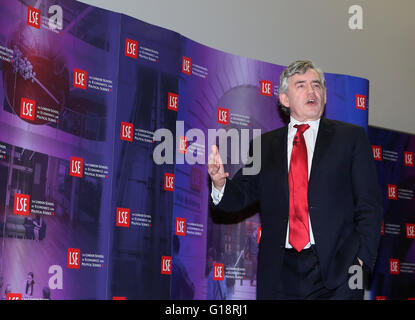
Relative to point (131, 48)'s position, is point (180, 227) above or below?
below

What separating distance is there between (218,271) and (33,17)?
2159 mm

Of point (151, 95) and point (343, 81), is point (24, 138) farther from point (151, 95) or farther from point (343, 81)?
point (343, 81)

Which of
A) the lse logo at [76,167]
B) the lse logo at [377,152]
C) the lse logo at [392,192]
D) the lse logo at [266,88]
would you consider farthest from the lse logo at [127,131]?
the lse logo at [392,192]

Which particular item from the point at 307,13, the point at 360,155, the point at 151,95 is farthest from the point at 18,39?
the point at 307,13

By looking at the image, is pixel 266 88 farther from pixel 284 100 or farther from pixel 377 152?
pixel 284 100

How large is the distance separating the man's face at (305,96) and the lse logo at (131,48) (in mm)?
1363

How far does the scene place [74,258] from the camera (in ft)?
13.2

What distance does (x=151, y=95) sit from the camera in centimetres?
456

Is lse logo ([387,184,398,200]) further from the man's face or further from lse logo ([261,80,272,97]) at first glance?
the man's face

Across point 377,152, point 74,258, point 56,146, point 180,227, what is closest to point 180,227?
point 180,227

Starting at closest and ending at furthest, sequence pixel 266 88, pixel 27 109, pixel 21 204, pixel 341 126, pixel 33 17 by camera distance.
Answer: pixel 341 126, pixel 21 204, pixel 27 109, pixel 33 17, pixel 266 88

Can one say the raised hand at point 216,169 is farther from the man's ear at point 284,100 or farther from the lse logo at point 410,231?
the lse logo at point 410,231

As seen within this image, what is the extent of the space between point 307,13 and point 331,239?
3.56m

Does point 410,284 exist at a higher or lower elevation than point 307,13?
lower
